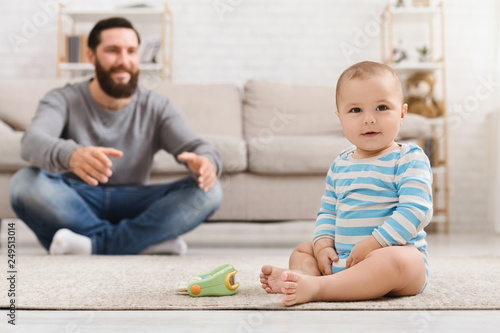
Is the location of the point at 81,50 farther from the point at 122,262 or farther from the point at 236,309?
the point at 236,309

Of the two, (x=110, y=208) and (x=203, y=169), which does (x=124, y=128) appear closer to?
(x=110, y=208)

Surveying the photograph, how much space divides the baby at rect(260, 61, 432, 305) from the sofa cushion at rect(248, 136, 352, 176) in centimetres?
122

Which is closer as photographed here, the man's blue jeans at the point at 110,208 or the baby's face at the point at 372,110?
the baby's face at the point at 372,110

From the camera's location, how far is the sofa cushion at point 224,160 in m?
2.25

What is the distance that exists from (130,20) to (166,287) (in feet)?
9.44

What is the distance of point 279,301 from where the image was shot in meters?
0.90

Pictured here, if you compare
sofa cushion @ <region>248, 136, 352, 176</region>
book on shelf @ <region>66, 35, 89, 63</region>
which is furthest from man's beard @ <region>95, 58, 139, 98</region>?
book on shelf @ <region>66, 35, 89, 63</region>

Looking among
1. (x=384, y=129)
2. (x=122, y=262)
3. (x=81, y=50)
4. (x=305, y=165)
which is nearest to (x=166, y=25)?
(x=81, y=50)

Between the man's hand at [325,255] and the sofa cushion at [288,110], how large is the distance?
1.93 meters

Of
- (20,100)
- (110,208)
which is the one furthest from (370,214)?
(20,100)

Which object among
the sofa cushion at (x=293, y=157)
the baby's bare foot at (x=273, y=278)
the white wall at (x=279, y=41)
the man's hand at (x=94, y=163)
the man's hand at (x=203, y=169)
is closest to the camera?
the baby's bare foot at (x=273, y=278)

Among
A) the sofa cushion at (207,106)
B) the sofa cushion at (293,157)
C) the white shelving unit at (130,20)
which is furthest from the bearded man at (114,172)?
the white shelving unit at (130,20)

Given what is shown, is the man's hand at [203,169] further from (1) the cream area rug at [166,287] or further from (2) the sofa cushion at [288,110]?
(2) the sofa cushion at [288,110]

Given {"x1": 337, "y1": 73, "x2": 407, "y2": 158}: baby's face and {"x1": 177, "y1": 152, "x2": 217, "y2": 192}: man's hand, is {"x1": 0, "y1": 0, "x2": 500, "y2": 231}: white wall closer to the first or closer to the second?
{"x1": 177, "y1": 152, "x2": 217, "y2": 192}: man's hand
